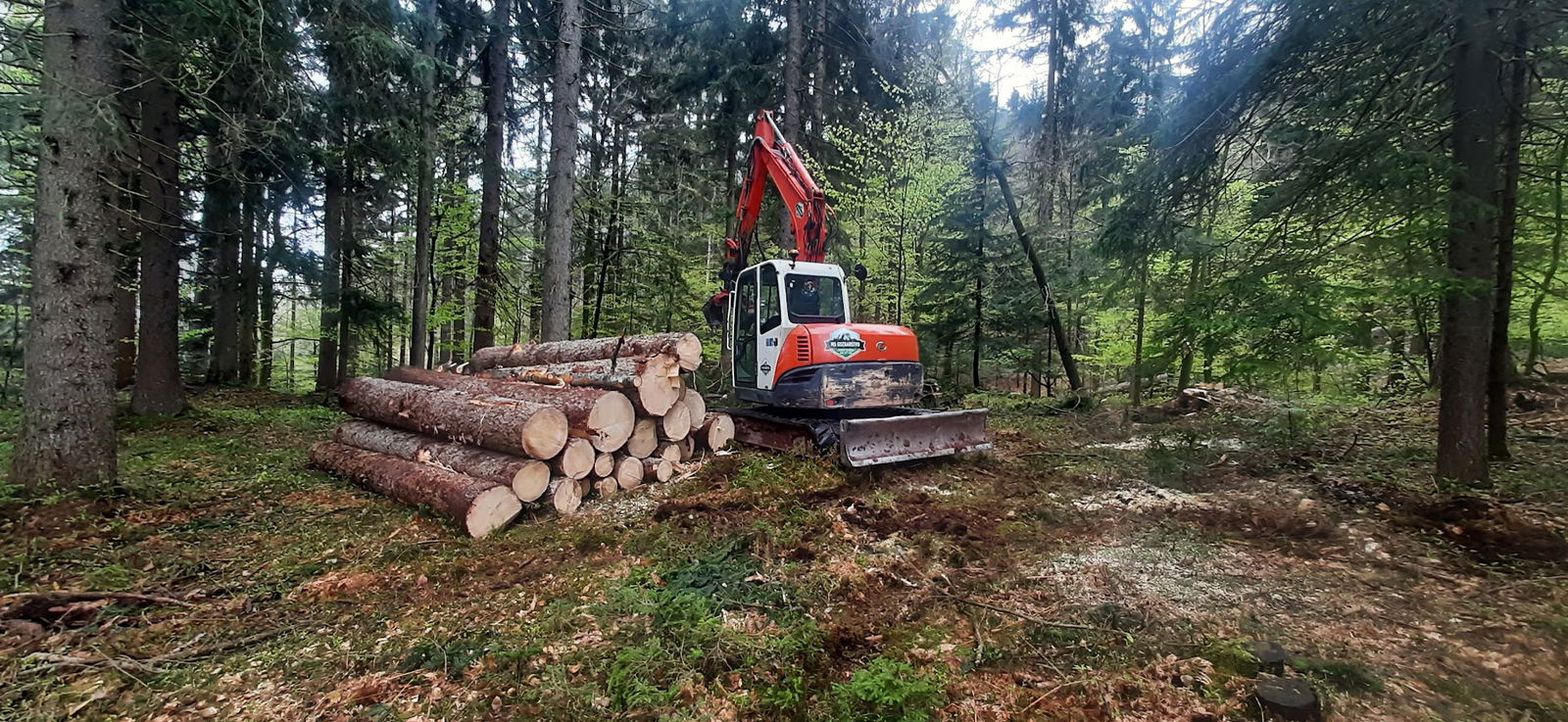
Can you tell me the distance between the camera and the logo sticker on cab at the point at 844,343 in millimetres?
7156

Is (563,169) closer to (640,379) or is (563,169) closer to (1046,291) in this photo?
Answer: (640,379)

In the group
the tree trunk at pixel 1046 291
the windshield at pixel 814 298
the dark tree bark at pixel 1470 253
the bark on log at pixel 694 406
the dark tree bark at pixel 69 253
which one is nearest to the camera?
the dark tree bark at pixel 69 253

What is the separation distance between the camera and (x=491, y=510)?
15.7ft

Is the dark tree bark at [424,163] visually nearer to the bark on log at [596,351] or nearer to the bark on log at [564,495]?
the bark on log at [596,351]

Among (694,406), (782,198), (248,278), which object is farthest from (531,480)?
(248,278)

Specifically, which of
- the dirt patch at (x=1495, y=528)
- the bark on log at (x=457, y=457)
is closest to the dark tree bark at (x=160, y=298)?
the bark on log at (x=457, y=457)

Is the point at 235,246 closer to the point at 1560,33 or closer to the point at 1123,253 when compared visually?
the point at 1123,253

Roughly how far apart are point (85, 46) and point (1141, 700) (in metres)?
8.02

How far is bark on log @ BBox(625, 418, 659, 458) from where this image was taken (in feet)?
20.1

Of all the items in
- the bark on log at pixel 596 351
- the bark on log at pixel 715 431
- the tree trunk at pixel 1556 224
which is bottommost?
the bark on log at pixel 715 431

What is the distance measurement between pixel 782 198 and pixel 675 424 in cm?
365

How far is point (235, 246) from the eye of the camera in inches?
510

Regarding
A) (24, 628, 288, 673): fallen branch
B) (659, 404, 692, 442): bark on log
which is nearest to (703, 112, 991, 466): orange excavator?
(659, 404, 692, 442): bark on log

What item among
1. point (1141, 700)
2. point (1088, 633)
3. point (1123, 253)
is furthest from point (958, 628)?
point (1123, 253)
